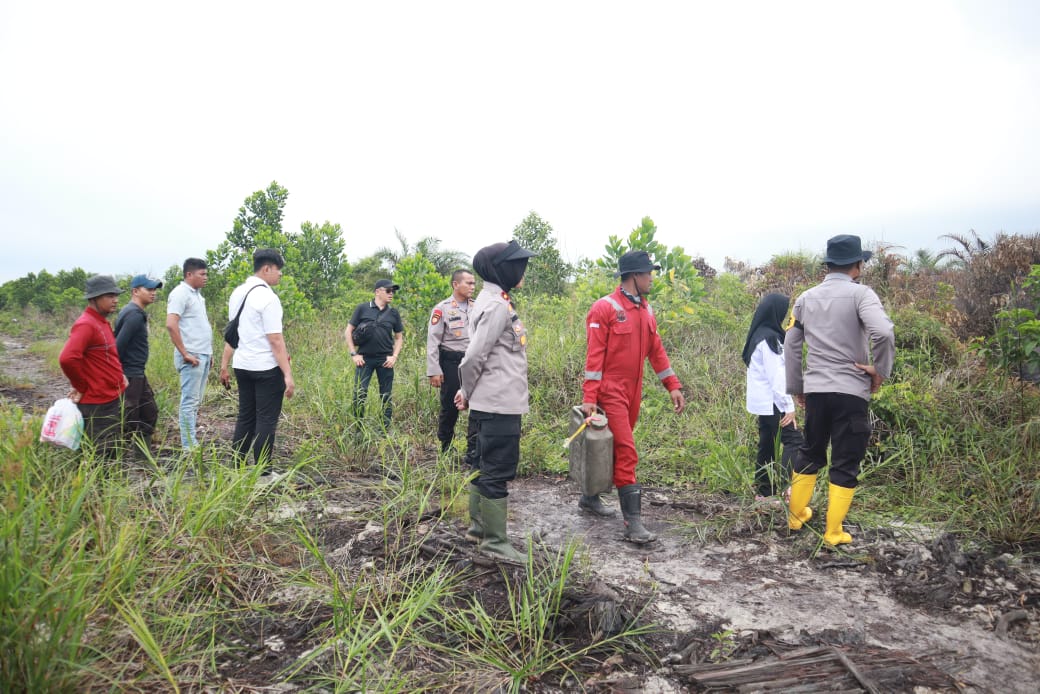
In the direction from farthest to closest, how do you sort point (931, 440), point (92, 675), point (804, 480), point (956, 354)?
point (956, 354) → point (931, 440) → point (804, 480) → point (92, 675)

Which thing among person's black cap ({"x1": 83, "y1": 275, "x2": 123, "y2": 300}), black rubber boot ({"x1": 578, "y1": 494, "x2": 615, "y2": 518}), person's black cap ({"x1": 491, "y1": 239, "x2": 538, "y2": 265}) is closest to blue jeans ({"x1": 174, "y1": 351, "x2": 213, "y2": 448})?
person's black cap ({"x1": 83, "y1": 275, "x2": 123, "y2": 300})

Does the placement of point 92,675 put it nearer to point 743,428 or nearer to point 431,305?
point 743,428

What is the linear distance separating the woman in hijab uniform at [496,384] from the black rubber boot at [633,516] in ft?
3.05

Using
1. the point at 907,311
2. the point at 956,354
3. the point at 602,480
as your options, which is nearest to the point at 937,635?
the point at 602,480

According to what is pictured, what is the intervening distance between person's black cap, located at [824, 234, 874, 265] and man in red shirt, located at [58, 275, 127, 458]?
476 centimetres

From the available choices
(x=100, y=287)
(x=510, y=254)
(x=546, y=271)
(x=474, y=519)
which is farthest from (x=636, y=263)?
(x=546, y=271)

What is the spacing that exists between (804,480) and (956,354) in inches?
151

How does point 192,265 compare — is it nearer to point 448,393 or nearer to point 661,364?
point 448,393

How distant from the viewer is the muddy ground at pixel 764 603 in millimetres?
2721

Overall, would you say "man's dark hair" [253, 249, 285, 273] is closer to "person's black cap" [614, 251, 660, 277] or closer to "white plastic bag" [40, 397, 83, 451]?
"white plastic bag" [40, 397, 83, 451]

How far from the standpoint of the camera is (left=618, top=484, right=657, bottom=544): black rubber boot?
13.8 feet

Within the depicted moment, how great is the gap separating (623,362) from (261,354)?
2.70 m

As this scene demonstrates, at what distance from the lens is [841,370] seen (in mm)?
3947

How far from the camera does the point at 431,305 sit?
9.30m
